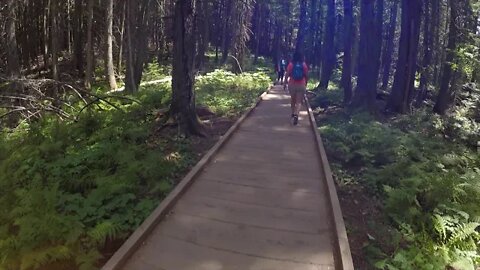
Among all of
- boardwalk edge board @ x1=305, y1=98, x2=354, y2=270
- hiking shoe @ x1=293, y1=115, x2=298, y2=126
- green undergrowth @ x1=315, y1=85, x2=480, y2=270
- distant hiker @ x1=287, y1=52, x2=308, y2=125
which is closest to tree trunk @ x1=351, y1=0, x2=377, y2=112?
green undergrowth @ x1=315, y1=85, x2=480, y2=270

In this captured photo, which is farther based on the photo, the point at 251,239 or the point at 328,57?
the point at 328,57

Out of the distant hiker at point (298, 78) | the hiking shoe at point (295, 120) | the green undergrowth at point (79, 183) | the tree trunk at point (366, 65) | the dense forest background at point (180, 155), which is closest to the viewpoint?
the green undergrowth at point (79, 183)

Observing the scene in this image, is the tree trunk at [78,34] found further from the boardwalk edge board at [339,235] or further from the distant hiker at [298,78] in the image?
the boardwalk edge board at [339,235]

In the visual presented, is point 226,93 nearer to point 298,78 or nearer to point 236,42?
point 298,78

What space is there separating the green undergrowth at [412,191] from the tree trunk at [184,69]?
353 cm

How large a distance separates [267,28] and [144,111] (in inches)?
1853

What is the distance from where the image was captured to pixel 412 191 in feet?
20.3

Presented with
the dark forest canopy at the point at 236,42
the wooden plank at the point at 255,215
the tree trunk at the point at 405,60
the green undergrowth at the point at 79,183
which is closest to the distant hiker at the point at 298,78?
the dark forest canopy at the point at 236,42

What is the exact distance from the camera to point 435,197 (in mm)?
6129

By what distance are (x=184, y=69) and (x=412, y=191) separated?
18.8 ft

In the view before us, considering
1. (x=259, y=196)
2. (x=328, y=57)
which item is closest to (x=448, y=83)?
(x=328, y=57)

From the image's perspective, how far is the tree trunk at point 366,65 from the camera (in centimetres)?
1405

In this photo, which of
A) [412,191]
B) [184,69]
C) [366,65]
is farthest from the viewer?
[366,65]

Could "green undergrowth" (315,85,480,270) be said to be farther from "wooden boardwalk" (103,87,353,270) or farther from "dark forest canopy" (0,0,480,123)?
"dark forest canopy" (0,0,480,123)
